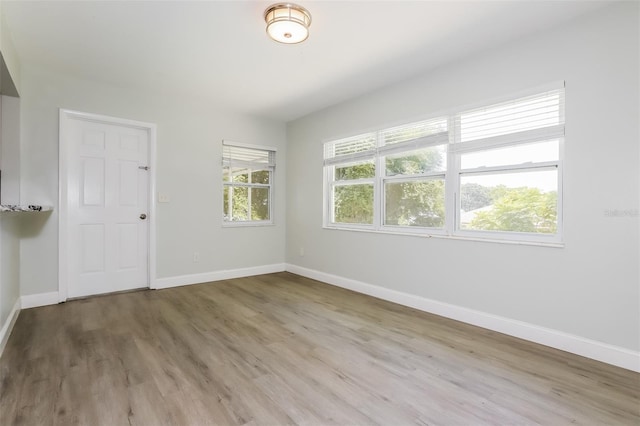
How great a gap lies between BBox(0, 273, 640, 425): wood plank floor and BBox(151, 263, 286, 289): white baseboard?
0.93 m

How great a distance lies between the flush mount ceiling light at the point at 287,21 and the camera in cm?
220

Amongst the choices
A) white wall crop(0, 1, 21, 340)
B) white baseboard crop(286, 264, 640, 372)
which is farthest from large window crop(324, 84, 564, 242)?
white wall crop(0, 1, 21, 340)

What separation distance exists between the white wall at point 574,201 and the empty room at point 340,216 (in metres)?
0.01

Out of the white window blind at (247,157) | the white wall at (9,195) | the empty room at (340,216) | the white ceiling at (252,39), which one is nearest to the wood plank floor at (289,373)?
the empty room at (340,216)

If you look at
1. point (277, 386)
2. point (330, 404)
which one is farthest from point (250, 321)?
point (330, 404)

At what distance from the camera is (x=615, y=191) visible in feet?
7.15

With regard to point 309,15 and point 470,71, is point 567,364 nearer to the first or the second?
point 470,71

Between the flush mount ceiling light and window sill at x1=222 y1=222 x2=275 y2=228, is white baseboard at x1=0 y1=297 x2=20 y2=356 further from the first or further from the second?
the flush mount ceiling light

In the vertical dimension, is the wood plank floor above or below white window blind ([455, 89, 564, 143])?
below

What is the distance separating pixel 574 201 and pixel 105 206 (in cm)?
483

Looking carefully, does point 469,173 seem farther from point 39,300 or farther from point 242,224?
point 39,300

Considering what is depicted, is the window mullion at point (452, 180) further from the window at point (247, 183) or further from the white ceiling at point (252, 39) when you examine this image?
the window at point (247, 183)

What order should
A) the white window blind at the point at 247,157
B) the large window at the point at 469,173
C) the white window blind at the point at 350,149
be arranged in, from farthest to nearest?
1. the white window blind at the point at 247,157
2. the white window blind at the point at 350,149
3. the large window at the point at 469,173

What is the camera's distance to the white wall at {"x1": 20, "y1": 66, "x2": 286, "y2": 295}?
3322mm
